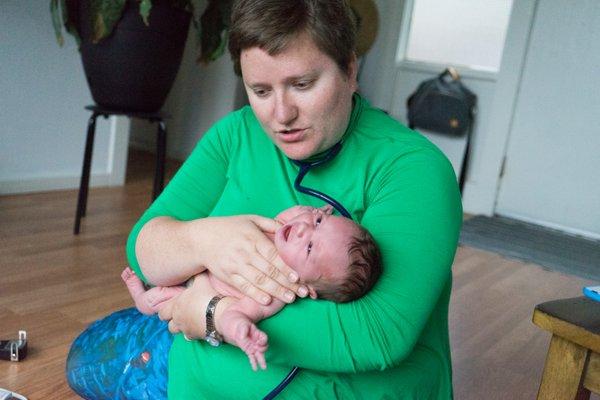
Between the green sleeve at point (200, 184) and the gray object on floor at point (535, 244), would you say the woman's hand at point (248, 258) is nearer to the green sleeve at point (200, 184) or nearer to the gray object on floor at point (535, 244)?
the green sleeve at point (200, 184)

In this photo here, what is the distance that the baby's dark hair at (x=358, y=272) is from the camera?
2.77 ft

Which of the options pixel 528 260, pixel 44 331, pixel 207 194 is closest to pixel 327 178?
pixel 207 194

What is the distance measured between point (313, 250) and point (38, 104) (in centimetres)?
241

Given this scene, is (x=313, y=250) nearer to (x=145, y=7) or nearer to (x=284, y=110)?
(x=284, y=110)

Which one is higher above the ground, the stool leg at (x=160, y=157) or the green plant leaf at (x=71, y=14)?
the green plant leaf at (x=71, y=14)

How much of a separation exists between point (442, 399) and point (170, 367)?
459mm

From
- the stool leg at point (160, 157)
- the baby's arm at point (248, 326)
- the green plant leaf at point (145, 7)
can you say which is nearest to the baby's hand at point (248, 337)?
the baby's arm at point (248, 326)

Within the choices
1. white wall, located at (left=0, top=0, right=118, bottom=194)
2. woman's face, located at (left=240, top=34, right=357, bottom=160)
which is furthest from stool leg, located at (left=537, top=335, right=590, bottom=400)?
white wall, located at (left=0, top=0, right=118, bottom=194)

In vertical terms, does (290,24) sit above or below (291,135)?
above

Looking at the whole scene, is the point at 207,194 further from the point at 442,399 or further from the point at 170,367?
the point at 442,399

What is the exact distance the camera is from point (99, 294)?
1.97m

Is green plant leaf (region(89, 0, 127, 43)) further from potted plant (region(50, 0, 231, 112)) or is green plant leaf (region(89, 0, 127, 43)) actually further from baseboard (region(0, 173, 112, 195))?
baseboard (region(0, 173, 112, 195))

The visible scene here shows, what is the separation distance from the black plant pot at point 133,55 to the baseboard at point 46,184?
0.80 m

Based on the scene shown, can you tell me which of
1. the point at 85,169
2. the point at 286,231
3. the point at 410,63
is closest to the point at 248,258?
the point at 286,231
